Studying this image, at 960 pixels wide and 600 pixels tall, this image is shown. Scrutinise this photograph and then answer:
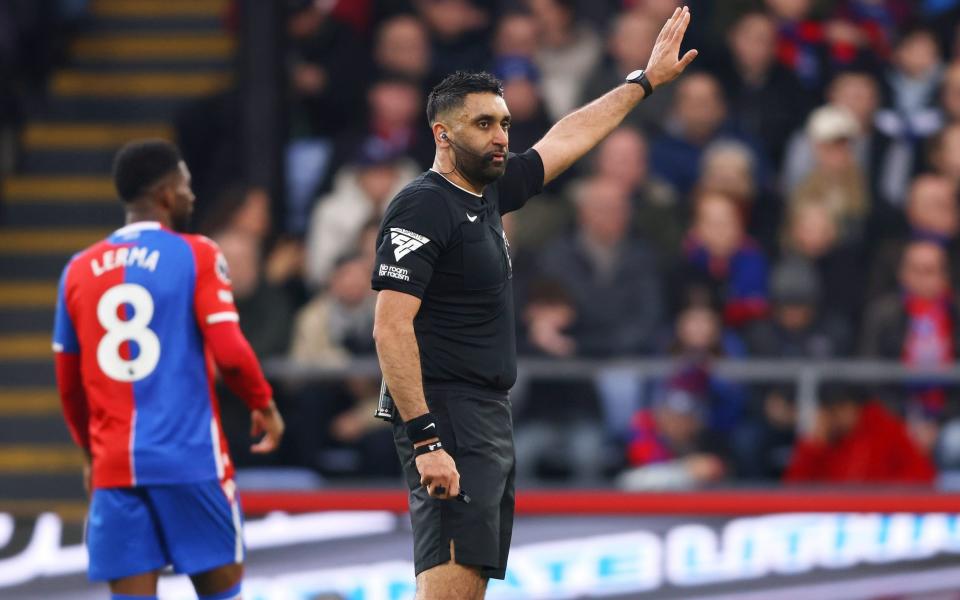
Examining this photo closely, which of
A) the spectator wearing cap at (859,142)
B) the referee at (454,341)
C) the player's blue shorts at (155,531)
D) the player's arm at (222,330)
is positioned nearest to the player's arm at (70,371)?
the player's blue shorts at (155,531)

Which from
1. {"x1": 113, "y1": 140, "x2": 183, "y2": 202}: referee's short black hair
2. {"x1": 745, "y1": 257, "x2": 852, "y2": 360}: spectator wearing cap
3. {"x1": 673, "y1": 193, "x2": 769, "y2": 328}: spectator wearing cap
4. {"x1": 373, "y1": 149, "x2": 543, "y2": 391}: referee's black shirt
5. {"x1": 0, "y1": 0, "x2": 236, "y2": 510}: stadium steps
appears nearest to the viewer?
{"x1": 373, "y1": 149, "x2": 543, "y2": 391}: referee's black shirt

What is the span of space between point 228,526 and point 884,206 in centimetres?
544

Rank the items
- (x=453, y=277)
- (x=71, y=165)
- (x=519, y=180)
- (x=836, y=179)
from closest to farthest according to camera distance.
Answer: (x=453, y=277) → (x=519, y=180) → (x=836, y=179) → (x=71, y=165)

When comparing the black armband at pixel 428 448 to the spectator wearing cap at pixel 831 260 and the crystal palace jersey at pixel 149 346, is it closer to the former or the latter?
the crystal palace jersey at pixel 149 346

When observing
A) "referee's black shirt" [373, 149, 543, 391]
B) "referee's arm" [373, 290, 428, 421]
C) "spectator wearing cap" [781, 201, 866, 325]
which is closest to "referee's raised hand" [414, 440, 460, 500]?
"referee's arm" [373, 290, 428, 421]

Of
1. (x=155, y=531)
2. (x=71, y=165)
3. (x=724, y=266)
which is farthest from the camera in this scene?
(x=71, y=165)

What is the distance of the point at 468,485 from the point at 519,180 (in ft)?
3.70

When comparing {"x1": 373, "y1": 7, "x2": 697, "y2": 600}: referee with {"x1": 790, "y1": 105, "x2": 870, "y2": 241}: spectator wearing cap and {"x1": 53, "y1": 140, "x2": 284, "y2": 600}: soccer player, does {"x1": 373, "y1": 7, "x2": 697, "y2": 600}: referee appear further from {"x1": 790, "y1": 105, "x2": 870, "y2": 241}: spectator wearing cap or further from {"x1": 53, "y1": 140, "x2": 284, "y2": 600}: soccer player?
{"x1": 790, "y1": 105, "x2": 870, "y2": 241}: spectator wearing cap

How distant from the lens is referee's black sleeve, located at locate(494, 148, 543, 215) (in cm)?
610

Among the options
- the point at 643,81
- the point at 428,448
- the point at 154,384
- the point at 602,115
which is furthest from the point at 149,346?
the point at 643,81

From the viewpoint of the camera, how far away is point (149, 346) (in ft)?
20.7

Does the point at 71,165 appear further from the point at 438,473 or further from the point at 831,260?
the point at 438,473

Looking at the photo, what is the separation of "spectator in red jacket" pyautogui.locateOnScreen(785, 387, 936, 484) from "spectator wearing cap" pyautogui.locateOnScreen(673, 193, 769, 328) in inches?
32.8

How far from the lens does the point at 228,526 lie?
6422mm
